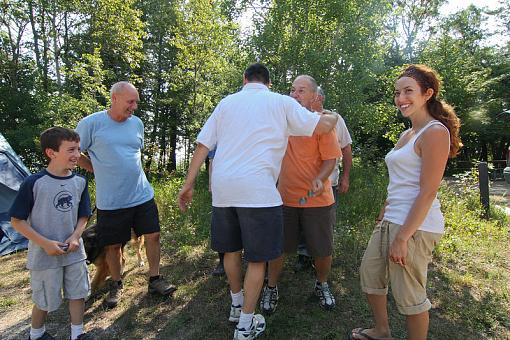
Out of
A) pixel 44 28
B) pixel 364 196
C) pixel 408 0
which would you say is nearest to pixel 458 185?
pixel 364 196

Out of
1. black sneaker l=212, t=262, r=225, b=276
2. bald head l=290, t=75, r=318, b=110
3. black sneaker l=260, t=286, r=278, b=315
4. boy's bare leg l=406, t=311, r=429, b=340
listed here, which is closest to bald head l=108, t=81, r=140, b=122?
bald head l=290, t=75, r=318, b=110

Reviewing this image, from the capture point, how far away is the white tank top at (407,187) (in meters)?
A: 1.98

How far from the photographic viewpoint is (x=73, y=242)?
2346 millimetres

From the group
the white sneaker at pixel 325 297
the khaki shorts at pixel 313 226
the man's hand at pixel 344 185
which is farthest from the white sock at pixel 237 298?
the man's hand at pixel 344 185

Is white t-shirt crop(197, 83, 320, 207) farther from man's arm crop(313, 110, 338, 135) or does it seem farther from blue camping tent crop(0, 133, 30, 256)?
blue camping tent crop(0, 133, 30, 256)

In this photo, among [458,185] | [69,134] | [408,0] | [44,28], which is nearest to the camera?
[69,134]

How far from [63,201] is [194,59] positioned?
7313 mm

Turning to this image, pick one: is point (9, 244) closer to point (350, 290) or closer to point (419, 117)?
point (350, 290)

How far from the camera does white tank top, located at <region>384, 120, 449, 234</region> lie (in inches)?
77.8

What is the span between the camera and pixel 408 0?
22203 mm

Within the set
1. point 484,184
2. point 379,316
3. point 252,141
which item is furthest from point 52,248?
point 484,184

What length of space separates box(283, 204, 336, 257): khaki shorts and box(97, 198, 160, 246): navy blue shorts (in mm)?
1242

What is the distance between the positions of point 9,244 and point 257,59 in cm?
567

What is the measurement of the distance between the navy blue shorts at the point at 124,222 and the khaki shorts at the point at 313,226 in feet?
4.07
